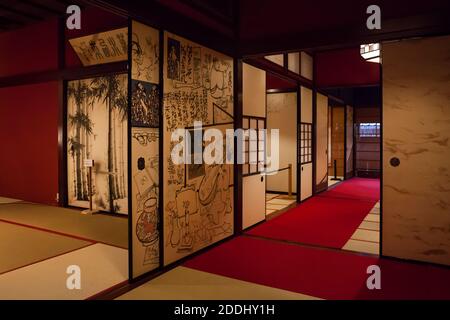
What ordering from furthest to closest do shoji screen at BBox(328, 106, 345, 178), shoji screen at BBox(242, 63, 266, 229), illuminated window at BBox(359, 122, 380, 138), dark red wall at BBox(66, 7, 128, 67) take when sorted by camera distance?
illuminated window at BBox(359, 122, 380, 138) → shoji screen at BBox(328, 106, 345, 178) → dark red wall at BBox(66, 7, 128, 67) → shoji screen at BBox(242, 63, 266, 229)

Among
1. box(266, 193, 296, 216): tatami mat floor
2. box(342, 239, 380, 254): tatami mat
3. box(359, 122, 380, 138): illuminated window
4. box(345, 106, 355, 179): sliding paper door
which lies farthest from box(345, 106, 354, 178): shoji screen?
box(342, 239, 380, 254): tatami mat

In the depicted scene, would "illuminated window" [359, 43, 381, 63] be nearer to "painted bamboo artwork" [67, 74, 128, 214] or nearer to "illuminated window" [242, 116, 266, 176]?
"illuminated window" [242, 116, 266, 176]

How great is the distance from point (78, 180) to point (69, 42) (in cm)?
229

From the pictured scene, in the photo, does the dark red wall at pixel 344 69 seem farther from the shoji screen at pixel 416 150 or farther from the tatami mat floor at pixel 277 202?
the shoji screen at pixel 416 150

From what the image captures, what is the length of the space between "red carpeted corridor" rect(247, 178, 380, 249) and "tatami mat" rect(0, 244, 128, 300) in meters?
1.84

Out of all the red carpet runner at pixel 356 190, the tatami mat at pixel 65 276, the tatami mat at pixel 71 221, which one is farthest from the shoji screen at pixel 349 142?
the tatami mat at pixel 65 276

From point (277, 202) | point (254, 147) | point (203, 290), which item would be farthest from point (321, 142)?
point (203, 290)

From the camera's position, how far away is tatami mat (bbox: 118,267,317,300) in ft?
8.69

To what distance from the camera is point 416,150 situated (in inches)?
134

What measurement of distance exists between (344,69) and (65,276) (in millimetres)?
6227

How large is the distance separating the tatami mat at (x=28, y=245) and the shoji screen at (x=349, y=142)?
Answer: 27.4 feet

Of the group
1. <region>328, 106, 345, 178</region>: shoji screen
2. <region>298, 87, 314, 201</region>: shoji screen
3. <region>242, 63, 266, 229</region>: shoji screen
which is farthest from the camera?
<region>328, 106, 345, 178</region>: shoji screen

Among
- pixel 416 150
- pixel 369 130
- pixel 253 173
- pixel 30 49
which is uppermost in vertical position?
pixel 30 49

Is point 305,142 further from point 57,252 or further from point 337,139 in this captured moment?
point 57,252
